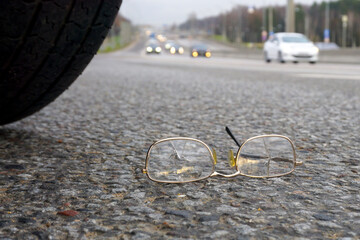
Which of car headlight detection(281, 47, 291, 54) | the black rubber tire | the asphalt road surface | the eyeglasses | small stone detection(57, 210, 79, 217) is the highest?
the black rubber tire

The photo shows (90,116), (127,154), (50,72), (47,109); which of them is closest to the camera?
(50,72)

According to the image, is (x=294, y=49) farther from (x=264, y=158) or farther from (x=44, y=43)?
(x=44, y=43)

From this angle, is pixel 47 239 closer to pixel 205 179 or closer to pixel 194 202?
pixel 194 202

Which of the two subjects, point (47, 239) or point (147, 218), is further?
point (147, 218)

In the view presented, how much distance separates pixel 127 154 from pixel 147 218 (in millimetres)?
1050

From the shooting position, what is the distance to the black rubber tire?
2.17 m

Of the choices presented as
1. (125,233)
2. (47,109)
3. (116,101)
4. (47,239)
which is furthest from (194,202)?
(116,101)

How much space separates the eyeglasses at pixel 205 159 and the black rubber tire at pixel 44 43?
0.70 metres

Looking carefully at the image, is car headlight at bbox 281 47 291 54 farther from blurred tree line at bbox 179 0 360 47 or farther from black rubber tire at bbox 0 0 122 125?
blurred tree line at bbox 179 0 360 47

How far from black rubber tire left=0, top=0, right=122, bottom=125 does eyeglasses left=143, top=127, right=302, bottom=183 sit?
2.31ft

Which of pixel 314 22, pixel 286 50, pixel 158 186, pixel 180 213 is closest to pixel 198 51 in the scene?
pixel 286 50

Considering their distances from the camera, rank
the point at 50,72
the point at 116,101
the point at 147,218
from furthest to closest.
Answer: the point at 116,101 < the point at 50,72 < the point at 147,218

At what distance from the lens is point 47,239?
156 centimetres

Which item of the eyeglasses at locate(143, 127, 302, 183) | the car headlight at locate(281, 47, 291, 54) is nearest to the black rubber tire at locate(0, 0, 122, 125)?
the eyeglasses at locate(143, 127, 302, 183)
